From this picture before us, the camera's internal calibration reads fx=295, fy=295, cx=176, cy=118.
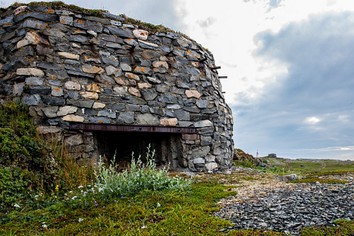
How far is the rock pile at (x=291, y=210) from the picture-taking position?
12.0ft

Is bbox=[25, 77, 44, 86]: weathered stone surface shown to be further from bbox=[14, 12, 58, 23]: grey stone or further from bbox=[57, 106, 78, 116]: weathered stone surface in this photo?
bbox=[14, 12, 58, 23]: grey stone

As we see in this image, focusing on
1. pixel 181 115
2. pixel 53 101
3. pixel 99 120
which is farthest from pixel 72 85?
pixel 181 115

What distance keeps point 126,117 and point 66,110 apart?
68.0 inches

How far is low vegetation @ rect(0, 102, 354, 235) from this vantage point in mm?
3752

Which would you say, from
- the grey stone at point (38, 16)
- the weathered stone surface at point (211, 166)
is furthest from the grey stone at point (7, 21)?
the weathered stone surface at point (211, 166)

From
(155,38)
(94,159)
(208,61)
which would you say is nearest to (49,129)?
(94,159)

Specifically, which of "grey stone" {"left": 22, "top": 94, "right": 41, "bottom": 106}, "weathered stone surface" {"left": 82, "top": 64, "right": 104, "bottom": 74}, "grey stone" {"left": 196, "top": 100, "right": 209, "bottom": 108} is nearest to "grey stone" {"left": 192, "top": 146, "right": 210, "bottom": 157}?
"grey stone" {"left": 196, "top": 100, "right": 209, "bottom": 108}

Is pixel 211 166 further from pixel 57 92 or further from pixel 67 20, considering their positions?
pixel 67 20

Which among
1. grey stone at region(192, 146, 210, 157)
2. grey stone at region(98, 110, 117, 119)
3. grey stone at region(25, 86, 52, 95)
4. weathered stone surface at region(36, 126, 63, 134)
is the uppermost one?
grey stone at region(25, 86, 52, 95)

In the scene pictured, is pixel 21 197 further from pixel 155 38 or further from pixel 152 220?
pixel 155 38

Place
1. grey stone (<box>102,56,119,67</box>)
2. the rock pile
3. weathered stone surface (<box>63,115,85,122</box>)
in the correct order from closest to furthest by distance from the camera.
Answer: the rock pile
weathered stone surface (<box>63,115,85,122</box>)
grey stone (<box>102,56,119,67</box>)

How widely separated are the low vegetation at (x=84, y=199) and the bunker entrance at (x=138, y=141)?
158 cm

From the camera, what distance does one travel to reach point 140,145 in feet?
34.6

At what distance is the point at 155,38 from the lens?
998 centimetres
